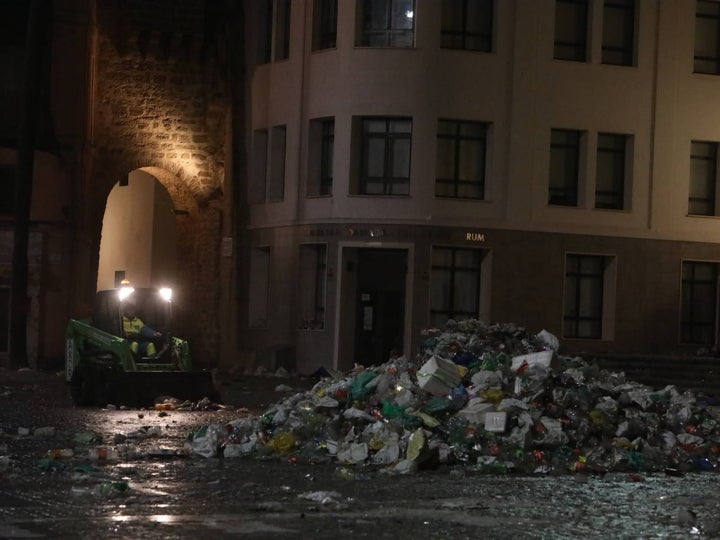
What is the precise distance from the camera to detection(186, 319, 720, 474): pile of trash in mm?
17109

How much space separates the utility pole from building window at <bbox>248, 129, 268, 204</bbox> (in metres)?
5.99

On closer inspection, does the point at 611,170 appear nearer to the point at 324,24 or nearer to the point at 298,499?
the point at 324,24

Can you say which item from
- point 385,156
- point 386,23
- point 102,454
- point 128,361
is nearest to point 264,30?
point 386,23

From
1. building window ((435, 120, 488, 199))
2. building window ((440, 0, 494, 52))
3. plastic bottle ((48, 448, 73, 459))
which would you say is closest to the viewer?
plastic bottle ((48, 448, 73, 459))

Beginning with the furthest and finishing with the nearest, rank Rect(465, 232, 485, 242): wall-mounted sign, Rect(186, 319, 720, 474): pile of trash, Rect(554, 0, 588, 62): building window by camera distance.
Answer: Rect(554, 0, 588, 62): building window, Rect(465, 232, 485, 242): wall-mounted sign, Rect(186, 319, 720, 474): pile of trash

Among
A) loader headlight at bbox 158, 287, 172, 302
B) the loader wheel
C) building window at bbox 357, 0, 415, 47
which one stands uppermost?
building window at bbox 357, 0, 415, 47

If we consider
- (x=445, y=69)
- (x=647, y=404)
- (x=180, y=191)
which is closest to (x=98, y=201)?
(x=180, y=191)

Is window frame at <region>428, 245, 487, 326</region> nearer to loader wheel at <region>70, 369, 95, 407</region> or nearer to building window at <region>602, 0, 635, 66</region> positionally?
building window at <region>602, 0, 635, 66</region>

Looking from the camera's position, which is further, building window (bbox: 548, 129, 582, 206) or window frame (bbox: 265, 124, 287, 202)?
window frame (bbox: 265, 124, 287, 202)

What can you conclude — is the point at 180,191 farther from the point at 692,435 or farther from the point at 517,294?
the point at 692,435

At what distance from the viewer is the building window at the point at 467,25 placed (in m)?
36.1

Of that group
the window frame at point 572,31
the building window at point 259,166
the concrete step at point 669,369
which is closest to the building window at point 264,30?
the building window at point 259,166

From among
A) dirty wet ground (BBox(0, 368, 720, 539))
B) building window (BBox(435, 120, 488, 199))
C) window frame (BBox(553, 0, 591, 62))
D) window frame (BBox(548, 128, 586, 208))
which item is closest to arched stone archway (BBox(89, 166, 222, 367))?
building window (BBox(435, 120, 488, 199))

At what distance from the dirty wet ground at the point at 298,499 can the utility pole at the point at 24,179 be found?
17128 mm
